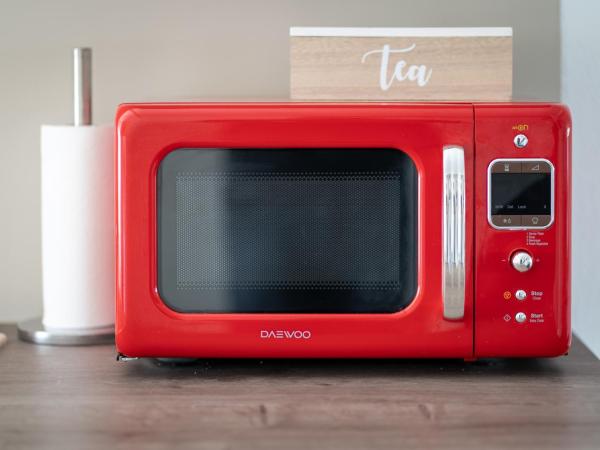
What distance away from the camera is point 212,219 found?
118 cm

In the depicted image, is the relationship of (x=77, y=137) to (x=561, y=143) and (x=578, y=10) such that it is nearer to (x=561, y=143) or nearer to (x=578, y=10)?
(x=561, y=143)

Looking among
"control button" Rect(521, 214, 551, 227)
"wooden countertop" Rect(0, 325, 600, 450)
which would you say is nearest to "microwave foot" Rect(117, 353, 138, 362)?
"wooden countertop" Rect(0, 325, 600, 450)

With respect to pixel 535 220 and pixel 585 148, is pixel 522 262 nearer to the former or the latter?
pixel 535 220

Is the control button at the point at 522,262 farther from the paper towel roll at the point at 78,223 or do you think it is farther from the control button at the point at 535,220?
the paper towel roll at the point at 78,223

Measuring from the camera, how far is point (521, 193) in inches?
45.3

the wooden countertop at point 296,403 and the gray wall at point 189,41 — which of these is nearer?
the wooden countertop at point 296,403

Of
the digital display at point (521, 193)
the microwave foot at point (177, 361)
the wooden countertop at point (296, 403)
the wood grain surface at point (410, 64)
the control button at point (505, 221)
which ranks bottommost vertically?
the wooden countertop at point (296, 403)

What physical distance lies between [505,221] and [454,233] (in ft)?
0.21

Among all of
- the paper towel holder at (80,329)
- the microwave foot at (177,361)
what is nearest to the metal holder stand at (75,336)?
the paper towel holder at (80,329)

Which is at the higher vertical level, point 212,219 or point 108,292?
point 212,219

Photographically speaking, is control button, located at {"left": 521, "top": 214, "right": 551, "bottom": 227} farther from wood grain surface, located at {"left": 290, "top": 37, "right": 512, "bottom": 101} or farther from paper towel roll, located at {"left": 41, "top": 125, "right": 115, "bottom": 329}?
paper towel roll, located at {"left": 41, "top": 125, "right": 115, "bottom": 329}

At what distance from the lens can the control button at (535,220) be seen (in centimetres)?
115

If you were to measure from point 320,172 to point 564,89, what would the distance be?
0.53 m

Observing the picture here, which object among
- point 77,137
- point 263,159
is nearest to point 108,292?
point 77,137
